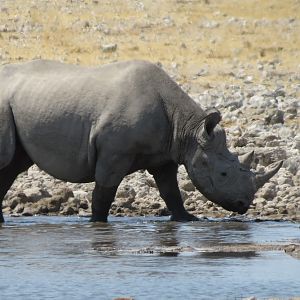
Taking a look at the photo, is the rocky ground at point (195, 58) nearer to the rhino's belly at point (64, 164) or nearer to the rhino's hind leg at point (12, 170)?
the rhino's hind leg at point (12, 170)

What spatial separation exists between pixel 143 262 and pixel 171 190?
16.9 feet

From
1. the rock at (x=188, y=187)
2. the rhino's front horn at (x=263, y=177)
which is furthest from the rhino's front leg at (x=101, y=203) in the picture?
the rock at (x=188, y=187)

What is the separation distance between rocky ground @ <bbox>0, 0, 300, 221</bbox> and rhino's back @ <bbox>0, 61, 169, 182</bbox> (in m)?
1.23

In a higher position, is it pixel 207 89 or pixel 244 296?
pixel 244 296

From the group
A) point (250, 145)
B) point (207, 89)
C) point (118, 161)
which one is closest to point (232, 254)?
point (118, 161)

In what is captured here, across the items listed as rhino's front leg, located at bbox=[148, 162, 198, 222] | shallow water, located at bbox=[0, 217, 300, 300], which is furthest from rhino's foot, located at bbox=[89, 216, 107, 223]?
rhino's front leg, located at bbox=[148, 162, 198, 222]

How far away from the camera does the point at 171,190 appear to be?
60.3 feet

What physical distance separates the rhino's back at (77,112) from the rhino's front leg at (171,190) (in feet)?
2.90

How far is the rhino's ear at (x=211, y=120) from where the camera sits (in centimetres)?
1789

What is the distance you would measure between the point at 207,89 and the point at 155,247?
55.1 feet

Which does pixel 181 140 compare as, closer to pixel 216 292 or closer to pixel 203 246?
pixel 203 246

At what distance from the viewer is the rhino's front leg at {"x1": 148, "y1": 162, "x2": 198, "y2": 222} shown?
1823 centimetres

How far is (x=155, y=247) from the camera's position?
1445 cm

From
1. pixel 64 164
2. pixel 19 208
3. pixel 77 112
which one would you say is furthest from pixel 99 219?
pixel 19 208
